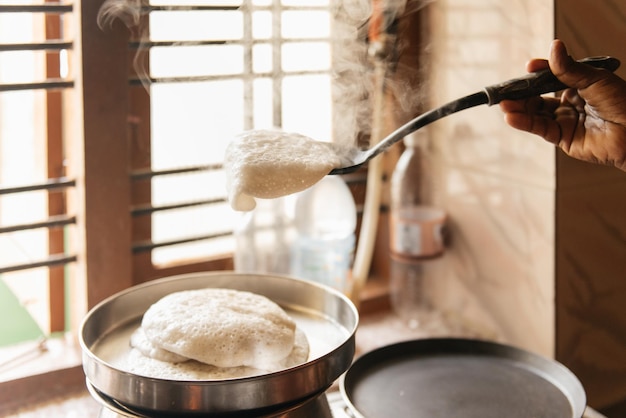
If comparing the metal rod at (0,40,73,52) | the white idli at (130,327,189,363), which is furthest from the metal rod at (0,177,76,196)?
the white idli at (130,327,189,363)

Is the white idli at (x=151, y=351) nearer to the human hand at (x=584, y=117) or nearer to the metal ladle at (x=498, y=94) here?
the metal ladle at (x=498, y=94)

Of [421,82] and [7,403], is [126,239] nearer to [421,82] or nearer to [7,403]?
[7,403]

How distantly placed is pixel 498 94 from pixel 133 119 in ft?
2.43

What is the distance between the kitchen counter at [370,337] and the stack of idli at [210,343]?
396mm

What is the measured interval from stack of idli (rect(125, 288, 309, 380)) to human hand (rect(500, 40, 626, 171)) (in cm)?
57

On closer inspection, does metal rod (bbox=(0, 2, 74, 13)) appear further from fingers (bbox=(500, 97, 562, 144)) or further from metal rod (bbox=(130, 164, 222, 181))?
fingers (bbox=(500, 97, 562, 144))

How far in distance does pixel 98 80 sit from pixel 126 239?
319mm

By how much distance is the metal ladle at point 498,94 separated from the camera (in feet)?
3.51

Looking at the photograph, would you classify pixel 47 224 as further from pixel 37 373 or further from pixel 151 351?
pixel 151 351

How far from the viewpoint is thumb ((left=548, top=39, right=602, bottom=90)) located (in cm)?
105

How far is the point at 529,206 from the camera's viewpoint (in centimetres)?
149

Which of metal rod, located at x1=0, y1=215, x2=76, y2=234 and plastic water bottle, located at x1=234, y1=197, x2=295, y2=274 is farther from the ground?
metal rod, located at x1=0, y1=215, x2=76, y2=234

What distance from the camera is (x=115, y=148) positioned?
1.41m

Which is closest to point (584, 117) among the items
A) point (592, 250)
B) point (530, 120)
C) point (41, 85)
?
point (530, 120)
